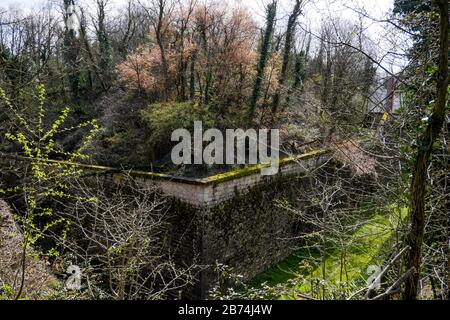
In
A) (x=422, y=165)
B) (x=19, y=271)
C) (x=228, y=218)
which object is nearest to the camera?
(x=422, y=165)

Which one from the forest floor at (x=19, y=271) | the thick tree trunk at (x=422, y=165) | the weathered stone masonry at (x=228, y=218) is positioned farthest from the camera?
the weathered stone masonry at (x=228, y=218)

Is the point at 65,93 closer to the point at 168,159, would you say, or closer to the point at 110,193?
the point at 168,159

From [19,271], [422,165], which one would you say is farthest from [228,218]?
[422,165]

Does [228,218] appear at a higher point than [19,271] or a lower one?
lower

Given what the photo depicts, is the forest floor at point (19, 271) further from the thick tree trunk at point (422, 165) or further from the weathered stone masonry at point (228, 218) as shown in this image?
the thick tree trunk at point (422, 165)

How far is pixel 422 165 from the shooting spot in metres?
2.84

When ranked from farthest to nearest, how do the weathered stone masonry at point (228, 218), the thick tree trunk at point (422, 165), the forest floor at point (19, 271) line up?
the weathered stone masonry at point (228, 218) → the forest floor at point (19, 271) → the thick tree trunk at point (422, 165)

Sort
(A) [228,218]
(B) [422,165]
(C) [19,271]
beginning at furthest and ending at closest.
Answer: (A) [228,218] < (C) [19,271] < (B) [422,165]

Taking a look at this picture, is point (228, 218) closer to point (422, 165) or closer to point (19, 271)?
point (19, 271)

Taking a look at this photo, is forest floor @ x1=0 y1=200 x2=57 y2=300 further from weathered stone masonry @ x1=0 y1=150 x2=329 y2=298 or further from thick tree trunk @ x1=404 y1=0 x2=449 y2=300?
thick tree trunk @ x1=404 y1=0 x2=449 y2=300

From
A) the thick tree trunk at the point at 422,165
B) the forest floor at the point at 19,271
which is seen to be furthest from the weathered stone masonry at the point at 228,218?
the thick tree trunk at the point at 422,165

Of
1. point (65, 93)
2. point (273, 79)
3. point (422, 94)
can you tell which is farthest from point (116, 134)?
point (422, 94)

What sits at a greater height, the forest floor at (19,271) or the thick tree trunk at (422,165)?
the thick tree trunk at (422,165)

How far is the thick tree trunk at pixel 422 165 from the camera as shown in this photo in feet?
8.50
